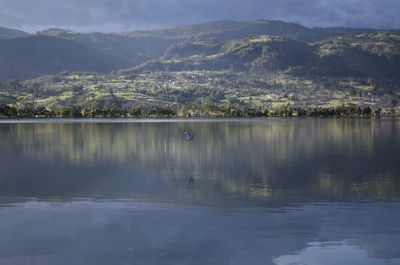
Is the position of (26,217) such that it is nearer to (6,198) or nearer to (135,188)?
(6,198)

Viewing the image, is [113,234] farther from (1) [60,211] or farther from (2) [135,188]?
(2) [135,188]

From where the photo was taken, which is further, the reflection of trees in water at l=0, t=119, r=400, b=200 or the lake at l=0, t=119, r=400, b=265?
the reflection of trees in water at l=0, t=119, r=400, b=200

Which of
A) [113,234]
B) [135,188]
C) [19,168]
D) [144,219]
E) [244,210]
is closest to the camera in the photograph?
[113,234]

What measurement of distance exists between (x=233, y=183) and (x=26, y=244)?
47.2ft

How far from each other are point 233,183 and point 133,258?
45.4 ft

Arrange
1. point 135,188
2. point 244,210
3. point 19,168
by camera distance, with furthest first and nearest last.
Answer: point 19,168
point 135,188
point 244,210

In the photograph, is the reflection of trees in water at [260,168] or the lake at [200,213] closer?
the lake at [200,213]

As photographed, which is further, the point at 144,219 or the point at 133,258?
the point at 144,219

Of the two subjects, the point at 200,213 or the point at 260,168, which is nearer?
the point at 200,213

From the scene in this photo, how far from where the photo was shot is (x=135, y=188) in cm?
2559

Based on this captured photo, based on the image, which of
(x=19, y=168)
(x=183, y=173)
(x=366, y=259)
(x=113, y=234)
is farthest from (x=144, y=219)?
(x=19, y=168)

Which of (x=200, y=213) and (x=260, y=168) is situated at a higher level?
(x=260, y=168)

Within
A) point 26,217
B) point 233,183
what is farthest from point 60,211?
point 233,183

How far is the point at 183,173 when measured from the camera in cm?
3162
